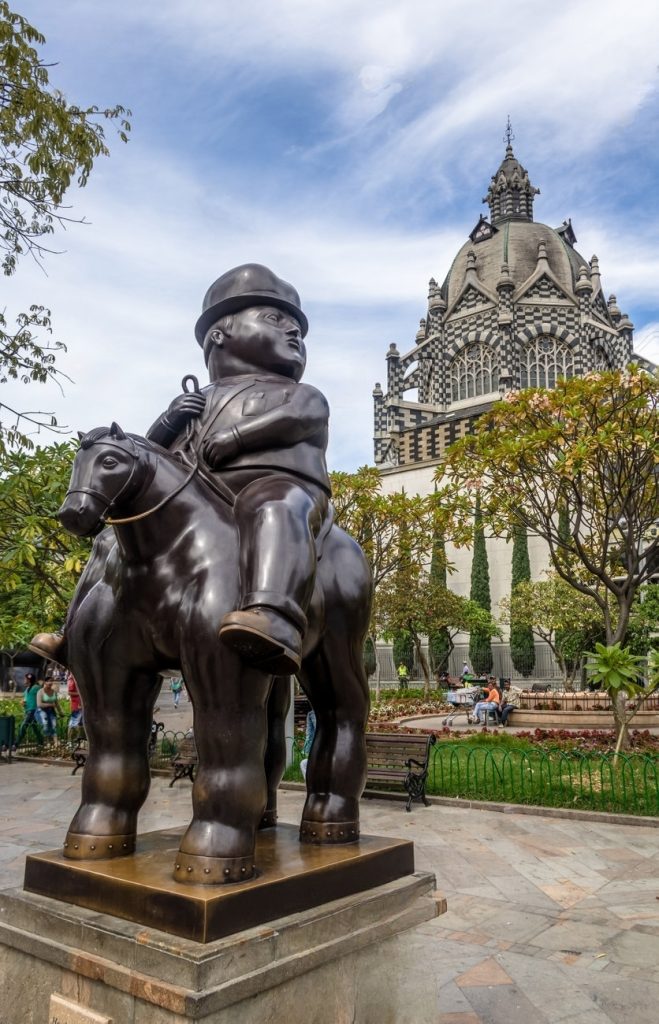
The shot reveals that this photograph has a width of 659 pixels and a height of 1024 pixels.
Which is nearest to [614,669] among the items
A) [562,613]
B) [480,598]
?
[562,613]

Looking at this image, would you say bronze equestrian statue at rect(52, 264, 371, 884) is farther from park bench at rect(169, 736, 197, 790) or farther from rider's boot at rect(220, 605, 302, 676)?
park bench at rect(169, 736, 197, 790)

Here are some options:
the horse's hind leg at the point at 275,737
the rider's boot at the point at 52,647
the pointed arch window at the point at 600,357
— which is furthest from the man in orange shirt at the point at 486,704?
the pointed arch window at the point at 600,357

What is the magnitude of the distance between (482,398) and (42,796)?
35855mm

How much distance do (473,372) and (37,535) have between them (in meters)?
37.2

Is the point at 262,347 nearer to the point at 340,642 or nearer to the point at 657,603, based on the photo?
the point at 340,642

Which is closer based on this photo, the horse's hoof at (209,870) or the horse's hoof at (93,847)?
the horse's hoof at (209,870)

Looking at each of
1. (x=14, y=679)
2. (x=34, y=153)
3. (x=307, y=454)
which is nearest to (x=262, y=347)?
(x=307, y=454)

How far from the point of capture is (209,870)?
7.35 feet

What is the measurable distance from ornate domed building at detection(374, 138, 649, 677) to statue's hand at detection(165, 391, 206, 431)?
34939 mm

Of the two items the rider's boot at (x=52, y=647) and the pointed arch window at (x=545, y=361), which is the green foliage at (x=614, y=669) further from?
the pointed arch window at (x=545, y=361)

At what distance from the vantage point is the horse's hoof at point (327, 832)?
281 centimetres

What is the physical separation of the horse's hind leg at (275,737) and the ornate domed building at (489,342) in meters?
34.6

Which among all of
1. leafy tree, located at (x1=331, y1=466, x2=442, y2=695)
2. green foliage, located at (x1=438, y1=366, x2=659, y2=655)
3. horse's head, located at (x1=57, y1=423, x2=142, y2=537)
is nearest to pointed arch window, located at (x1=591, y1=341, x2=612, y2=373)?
leafy tree, located at (x1=331, y1=466, x2=442, y2=695)

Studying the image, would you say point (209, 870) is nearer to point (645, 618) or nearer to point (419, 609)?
point (419, 609)
